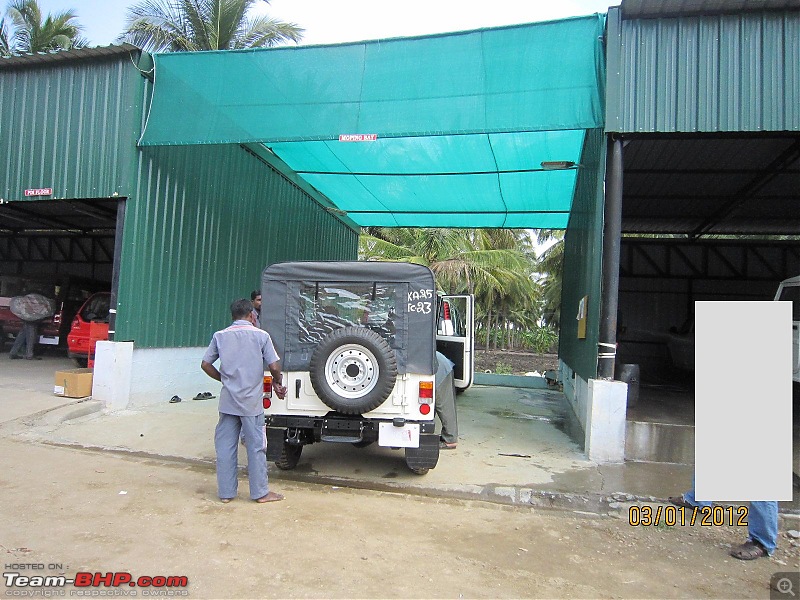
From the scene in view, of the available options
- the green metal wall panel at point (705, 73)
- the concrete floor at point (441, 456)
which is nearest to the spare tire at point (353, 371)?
the concrete floor at point (441, 456)

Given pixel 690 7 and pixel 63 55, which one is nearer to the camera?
pixel 690 7

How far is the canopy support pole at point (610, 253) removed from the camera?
6754mm

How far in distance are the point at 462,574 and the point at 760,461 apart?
216cm

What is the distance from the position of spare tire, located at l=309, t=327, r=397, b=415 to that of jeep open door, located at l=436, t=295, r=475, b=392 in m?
3.52

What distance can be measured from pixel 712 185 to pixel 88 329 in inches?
481

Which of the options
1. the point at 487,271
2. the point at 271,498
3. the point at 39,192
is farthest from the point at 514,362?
the point at 271,498

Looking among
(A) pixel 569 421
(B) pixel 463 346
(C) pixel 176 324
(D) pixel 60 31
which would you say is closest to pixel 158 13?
(D) pixel 60 31

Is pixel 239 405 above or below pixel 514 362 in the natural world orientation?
above

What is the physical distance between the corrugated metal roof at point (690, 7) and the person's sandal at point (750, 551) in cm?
577

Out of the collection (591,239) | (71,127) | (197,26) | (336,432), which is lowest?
(336,432)

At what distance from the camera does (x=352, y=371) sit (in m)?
5.32

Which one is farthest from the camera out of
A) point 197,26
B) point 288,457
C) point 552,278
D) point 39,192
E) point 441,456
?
point 552,278

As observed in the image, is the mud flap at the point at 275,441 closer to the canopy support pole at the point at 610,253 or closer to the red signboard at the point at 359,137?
the canopy support pole at the point at 610,253

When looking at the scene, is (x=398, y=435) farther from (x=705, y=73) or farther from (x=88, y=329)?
(x=88, y=329)
